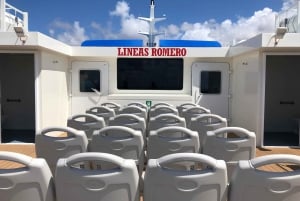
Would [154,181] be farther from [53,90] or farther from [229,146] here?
[53,90]

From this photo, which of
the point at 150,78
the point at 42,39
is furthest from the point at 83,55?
the point at 42,39

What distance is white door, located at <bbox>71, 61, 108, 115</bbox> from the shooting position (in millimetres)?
10117

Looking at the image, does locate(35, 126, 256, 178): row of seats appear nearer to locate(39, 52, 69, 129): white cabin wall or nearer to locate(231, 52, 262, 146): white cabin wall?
locate(231, 52, 262, 146): white cabin wall

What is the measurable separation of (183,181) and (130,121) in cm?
269

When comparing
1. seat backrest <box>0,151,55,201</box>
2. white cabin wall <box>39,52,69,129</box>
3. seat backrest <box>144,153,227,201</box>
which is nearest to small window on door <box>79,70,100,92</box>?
white cabin wall <box>39,52,69,129</box>

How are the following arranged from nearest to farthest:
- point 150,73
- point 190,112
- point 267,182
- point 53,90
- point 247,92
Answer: point 267,182 < point 190,112 < point 247,92 < point 53,90 < point 150,73

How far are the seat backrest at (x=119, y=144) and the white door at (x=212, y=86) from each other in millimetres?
6758

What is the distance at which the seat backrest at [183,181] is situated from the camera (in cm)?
213

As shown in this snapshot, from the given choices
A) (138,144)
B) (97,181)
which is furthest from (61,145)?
(97,181)

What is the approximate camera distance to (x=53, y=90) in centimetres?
849

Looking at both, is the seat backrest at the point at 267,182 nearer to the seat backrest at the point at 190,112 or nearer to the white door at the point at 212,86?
the seat backrest at the point at 190,112

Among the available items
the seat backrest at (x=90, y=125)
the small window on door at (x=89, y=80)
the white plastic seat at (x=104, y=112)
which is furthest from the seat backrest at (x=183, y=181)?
the small window on door at (x=89, y=80)

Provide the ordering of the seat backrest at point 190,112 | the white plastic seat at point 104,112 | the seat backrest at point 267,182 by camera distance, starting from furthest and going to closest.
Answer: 1. the seat backrest at point 190,112
2. the white plastic seat at point 104,112
3. the seat backrest at point 267,182

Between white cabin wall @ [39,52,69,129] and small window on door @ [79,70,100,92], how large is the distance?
49cm
